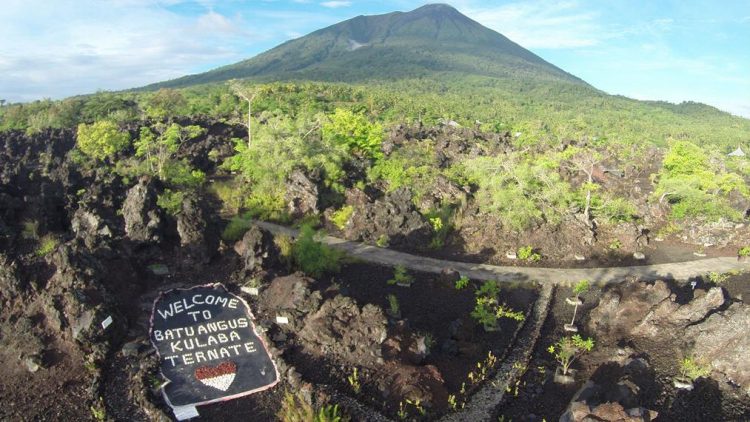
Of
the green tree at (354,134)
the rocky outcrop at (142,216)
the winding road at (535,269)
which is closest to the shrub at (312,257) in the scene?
the winding road at (535,269)

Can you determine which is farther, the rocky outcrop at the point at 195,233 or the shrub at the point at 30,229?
the shrub at the point at 30,229

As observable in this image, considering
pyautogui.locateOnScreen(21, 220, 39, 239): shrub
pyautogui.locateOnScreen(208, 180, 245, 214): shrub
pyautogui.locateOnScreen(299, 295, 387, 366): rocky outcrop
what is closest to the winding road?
pyautogui.locateOnScreen(208, 180, 245, 214): shrub

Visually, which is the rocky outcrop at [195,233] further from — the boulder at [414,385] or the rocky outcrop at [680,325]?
the rocky outcrop at [680,325]

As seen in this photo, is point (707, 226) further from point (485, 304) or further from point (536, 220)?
point (485, 304)

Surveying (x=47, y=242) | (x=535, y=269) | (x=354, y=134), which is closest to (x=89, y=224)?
(x=47, y=242)

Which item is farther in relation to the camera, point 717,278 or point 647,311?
point 717,278

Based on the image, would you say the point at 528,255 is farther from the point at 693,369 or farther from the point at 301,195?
the point at 301,195
